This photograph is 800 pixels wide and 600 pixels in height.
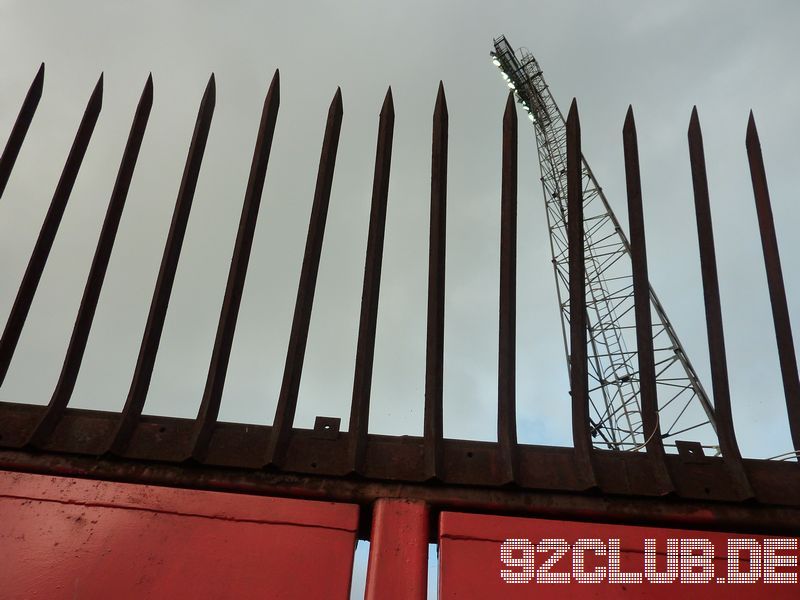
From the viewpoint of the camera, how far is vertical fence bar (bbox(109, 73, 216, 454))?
2.71 metres

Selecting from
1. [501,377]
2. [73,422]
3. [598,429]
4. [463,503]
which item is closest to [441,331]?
[501,377]

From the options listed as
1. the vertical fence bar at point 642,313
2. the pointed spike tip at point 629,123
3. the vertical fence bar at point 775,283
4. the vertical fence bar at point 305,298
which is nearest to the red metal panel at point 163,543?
the vertical fence bar at point 305,298

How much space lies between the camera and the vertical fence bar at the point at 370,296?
8.74 ft

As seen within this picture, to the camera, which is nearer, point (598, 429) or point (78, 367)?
point (78, 367)

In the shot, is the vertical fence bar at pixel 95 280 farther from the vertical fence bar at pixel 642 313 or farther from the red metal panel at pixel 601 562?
the vertical fence bar at pixel 642 313

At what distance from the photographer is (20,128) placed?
3357 mm

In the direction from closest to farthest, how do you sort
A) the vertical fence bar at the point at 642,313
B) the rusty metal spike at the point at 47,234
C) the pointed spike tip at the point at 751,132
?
the vertical fence bar at the point at 642,313 < the rusty metal spike at the point at 47,234 < the pointed spike tip at the point at 751,132

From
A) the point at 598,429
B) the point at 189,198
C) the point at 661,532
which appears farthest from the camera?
the point at 598,429

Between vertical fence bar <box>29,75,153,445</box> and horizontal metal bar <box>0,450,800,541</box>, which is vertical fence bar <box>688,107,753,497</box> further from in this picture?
vertical fence bar <box>29,75,153,445</box>

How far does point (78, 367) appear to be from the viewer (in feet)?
9.54

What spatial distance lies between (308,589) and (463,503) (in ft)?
2.33

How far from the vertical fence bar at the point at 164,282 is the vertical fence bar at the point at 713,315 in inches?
106

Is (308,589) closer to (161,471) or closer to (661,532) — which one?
(161,471)

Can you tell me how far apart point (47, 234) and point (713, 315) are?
3.47 metres
